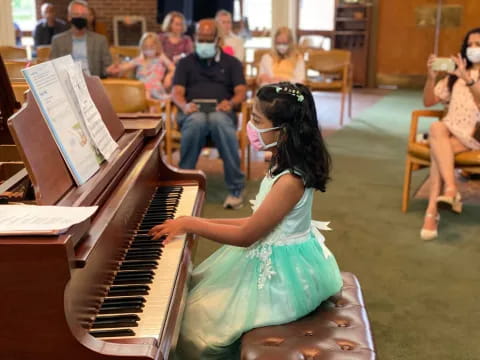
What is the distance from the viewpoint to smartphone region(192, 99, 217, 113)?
4.38 metres

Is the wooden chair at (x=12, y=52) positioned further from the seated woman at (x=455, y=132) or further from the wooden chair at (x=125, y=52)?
the seated woman at (x=455, y=132)

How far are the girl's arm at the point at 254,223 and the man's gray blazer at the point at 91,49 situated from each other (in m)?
3.88

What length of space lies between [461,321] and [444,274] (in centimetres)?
51

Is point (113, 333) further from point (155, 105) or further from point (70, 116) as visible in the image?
point (155, 105)

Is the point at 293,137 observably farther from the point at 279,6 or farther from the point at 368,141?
the point at 279,6

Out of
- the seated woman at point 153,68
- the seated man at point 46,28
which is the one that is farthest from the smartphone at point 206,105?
the seated man at point 46,28

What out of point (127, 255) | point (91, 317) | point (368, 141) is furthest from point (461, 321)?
point (368, 141)

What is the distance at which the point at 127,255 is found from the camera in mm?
1734

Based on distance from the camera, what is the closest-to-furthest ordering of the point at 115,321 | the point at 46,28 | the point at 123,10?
the point at 115,321 < the point at 46,28 < the point at 123,10

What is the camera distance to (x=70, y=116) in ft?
5.66

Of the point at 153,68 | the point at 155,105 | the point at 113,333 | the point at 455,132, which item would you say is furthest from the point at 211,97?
the point at 113,333

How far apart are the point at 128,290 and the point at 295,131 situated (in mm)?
733

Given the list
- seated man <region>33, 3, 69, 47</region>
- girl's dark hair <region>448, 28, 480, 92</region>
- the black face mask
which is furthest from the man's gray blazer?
seated man <region>33, 3, 69, 47</region>

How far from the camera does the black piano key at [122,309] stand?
142cm
